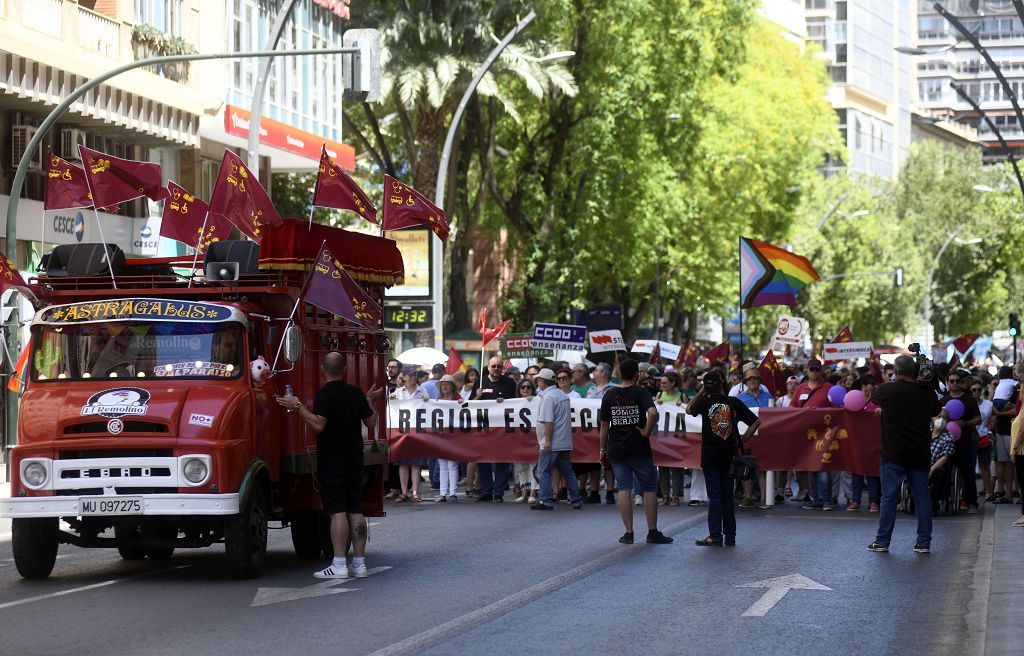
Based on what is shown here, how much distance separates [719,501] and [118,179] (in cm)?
658

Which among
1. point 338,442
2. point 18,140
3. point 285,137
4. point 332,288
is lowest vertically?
point 338,442

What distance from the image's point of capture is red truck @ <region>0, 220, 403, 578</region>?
13477mm

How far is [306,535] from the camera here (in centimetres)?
1584

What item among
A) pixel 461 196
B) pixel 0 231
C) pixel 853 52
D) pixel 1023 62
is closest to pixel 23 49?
pixel 0 231

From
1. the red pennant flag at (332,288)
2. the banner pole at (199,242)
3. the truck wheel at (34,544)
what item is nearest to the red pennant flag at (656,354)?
the banner pole at (199,242)

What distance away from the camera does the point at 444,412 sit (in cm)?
2409

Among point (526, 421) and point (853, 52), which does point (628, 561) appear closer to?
point (526, 421)

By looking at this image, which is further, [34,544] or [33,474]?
[34,544]

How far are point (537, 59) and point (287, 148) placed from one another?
623 cm

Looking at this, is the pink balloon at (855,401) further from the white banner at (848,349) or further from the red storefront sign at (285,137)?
the red storefront sign at (285,137)

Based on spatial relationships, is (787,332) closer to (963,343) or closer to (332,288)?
(963,343)

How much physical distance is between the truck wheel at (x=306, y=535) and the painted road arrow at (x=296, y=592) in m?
1.83

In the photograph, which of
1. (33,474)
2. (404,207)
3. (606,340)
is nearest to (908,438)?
(404,207)

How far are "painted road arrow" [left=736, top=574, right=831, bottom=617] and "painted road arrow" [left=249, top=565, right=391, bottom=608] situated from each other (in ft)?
10.1
